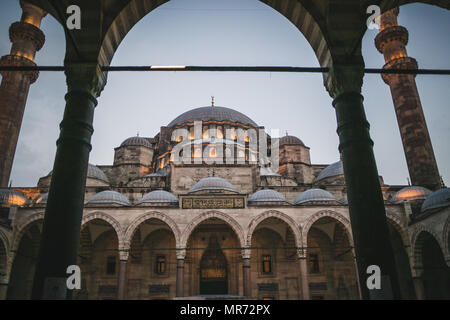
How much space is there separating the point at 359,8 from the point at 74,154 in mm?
3763

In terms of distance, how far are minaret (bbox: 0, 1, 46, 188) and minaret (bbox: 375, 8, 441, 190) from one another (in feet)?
65.8

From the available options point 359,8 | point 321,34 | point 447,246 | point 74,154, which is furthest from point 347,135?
point 447,246

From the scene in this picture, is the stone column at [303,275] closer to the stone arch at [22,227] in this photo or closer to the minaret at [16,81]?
the stone arch at [22,227]

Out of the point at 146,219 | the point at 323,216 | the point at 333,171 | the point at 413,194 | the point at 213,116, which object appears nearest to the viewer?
the point at 146,219

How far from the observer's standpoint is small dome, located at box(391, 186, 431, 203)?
15.8 meters

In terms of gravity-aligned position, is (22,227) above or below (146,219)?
below

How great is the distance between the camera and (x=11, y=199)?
49.5 feet

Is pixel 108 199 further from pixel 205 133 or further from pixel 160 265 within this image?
pixel 205 133

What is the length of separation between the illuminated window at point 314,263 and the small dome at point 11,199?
1373 centimetres

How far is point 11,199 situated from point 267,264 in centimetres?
1230

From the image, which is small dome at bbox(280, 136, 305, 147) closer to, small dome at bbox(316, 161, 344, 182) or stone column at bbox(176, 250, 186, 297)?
small dome at bbox(316, 161, 344, 182)

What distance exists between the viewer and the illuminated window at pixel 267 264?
51.9ft

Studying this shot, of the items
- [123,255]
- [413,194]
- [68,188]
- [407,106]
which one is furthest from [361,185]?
[407,106]
